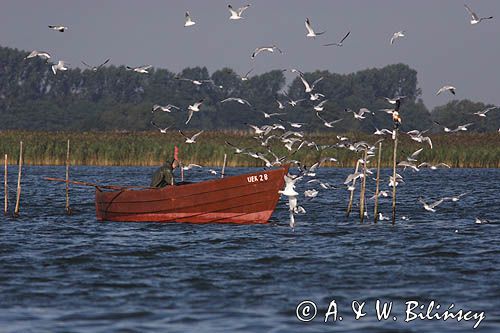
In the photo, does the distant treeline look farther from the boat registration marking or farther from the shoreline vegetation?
the boat registration marking

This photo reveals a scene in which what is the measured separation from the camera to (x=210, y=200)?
28500mm

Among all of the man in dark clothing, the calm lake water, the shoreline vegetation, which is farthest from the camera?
the shoreline vegetation

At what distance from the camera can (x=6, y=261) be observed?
21750 mm

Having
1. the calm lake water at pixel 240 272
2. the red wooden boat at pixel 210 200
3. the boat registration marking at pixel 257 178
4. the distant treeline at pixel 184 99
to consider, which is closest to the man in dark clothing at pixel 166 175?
the red wooden boat at pixel 210 200

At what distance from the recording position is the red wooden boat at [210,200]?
28.0 metres

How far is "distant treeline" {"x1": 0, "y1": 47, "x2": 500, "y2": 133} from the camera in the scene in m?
147

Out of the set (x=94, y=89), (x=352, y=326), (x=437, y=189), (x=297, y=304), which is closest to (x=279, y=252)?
(x=297, y=304)

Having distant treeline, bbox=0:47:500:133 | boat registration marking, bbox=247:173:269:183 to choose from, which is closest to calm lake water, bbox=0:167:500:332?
boat registration marking, bbox=247:173:269:183

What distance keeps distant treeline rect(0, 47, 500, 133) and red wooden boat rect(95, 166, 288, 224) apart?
351 feet

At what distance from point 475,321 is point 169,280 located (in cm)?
582

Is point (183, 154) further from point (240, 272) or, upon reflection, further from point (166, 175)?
point (240, 272)

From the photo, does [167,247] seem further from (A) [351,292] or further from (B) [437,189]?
(B) [437,189]

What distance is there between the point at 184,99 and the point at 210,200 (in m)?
138

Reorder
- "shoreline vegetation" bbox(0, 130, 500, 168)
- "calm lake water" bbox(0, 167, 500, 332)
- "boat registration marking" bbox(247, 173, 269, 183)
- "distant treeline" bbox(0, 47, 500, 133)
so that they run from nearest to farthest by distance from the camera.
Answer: "calm lake water" bbox(0, 167, 500, 332) < "boat registration marking" bbox(247, 173, 269, 183) < "shoreline vegetation" bbox(0, 130, 500, 168) < "distant treeline" bbox(0, 47, 500, 133)
